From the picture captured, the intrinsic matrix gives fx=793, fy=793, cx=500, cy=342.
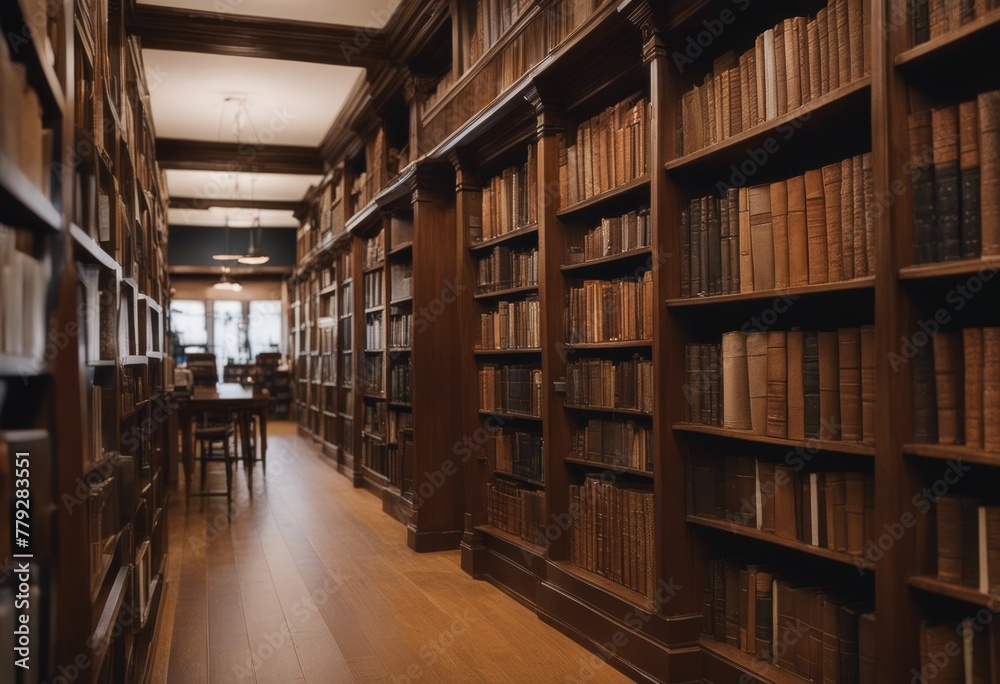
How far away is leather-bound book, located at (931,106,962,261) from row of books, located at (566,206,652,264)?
128 centimetres

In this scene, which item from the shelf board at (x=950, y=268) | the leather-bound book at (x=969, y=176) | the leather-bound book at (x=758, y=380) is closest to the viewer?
the shelf board at (x=950, y=268)

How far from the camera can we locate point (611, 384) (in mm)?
3488

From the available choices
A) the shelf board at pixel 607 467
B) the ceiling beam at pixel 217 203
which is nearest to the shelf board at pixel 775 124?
the shelf board at pixel 607 467

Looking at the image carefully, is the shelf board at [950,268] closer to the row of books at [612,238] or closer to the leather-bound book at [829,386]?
the leather-bound book at [829,386]

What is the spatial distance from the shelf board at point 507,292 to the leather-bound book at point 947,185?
7.80 feet

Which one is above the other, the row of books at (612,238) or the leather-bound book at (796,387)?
the row of books at (612,238)

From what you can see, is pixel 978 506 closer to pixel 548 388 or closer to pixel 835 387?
pixel 835 387

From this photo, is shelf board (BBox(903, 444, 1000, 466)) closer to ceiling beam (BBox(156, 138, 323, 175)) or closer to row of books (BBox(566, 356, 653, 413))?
row of books (BBox(566, 356, 653, 413))

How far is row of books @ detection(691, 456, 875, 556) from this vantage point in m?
2.29

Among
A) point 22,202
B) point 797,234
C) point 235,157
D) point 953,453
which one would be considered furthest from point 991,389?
point 235,157

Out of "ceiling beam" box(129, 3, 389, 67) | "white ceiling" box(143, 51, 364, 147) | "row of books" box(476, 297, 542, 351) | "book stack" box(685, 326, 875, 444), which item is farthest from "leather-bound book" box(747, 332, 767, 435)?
"white ceiling" box(143, 51, 364, 147)

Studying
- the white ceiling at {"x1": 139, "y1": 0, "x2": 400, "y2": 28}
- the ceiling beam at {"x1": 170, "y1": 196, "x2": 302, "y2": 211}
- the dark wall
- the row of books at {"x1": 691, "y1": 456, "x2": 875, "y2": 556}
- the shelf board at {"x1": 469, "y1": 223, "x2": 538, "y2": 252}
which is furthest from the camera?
the dark wall

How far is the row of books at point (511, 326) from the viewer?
4.23 m

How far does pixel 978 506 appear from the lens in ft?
6.30
